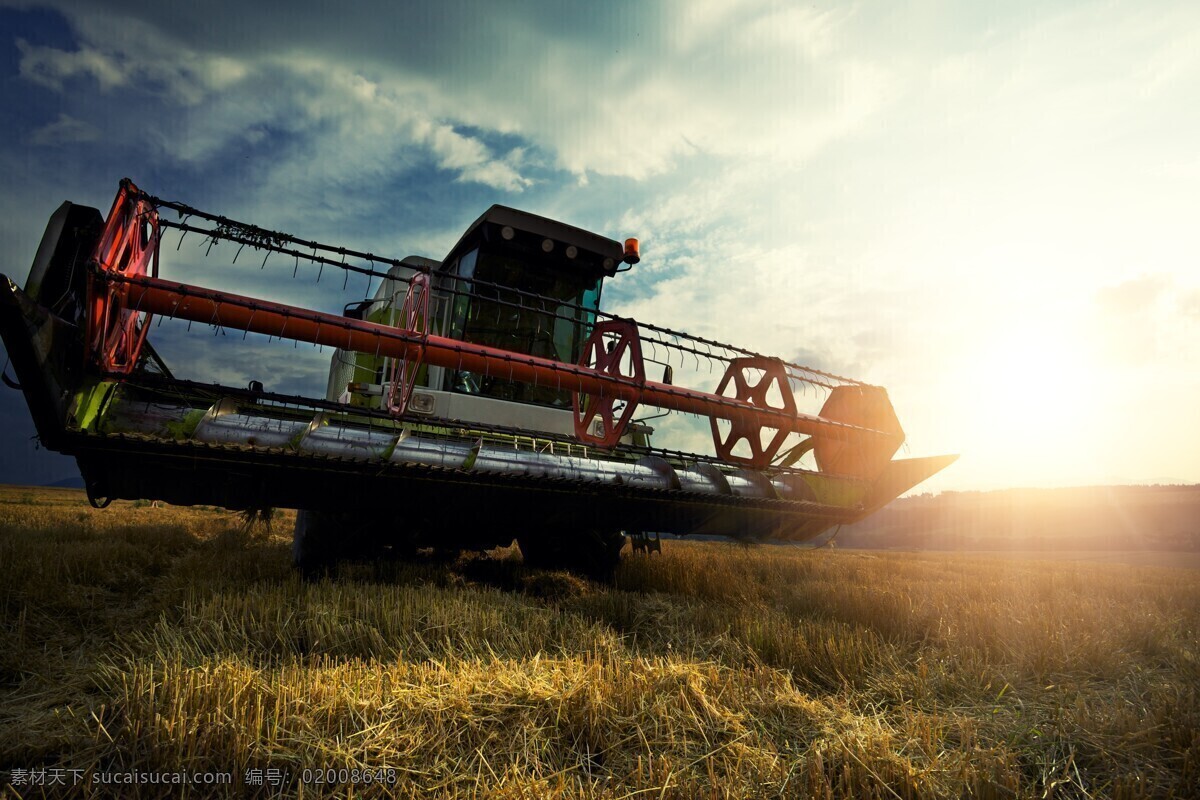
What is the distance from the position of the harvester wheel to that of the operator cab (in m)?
1.16

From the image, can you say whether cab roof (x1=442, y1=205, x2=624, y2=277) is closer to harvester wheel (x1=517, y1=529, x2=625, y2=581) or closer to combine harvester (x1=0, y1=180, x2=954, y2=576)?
combine harvester (x1=0, y1=180, x2=954, y2=576)

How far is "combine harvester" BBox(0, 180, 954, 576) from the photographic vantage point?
9.43 ft

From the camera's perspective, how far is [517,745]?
1.72 m

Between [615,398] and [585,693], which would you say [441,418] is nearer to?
[615,398]

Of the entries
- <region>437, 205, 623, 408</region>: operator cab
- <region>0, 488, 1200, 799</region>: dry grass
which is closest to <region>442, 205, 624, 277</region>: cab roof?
<region>437, 205, 623, 408</region>: operator cab

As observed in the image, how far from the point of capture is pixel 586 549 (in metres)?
4.90

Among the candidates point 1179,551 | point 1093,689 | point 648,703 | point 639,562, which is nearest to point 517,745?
point 648,703

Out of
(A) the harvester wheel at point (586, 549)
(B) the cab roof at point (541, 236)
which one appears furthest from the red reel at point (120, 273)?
(A) the harvester wheel at point (586, 549)

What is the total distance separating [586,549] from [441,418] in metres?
1.73

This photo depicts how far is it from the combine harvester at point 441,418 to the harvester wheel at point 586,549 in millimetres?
16

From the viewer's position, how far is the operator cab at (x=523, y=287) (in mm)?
5230

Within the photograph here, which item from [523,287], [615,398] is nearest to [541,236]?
[523,287]

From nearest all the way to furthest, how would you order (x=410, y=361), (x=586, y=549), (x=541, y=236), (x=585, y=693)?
(x=585, y=693), (x=410, y=361), (x=586, y=549), (x=541, y=236)

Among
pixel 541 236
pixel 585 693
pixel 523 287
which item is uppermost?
pixel 541 236
